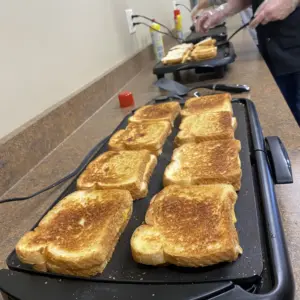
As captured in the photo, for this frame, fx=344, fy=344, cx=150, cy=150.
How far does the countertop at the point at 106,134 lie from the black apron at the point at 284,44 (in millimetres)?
69

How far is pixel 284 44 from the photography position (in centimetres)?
154

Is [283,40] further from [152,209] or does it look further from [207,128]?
[152,209]

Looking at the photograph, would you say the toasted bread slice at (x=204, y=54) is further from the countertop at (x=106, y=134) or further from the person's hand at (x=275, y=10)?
the person's hand at (x=275, y=10)

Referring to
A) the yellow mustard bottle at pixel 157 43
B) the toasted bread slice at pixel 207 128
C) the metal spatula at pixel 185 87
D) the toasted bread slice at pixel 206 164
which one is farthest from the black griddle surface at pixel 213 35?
the toasted bread slice at pixel 206 164

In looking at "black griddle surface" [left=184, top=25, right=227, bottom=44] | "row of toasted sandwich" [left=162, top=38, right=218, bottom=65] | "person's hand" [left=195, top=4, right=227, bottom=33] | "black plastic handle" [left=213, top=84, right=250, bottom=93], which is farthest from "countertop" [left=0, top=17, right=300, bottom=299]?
"person's hand" [left=195, top=4, right=227, bottom=33]

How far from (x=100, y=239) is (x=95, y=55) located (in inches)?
44.0

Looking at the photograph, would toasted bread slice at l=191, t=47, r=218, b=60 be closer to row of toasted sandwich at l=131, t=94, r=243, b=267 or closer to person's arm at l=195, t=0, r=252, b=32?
person's arm at l=195, t=0, r=252, b=32

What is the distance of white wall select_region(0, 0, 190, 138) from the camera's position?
3.03 feet

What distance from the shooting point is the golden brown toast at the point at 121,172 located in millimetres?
638

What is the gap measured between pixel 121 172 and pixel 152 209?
165mm

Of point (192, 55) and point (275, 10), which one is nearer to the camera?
point (275, 10)

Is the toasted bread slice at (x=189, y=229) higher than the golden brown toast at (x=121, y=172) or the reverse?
the reverse

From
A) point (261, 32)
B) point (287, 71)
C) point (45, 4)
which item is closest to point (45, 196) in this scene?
point (45, 4)

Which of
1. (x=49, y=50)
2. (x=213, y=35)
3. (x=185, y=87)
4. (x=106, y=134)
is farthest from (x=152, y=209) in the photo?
(x=213, y=35)
